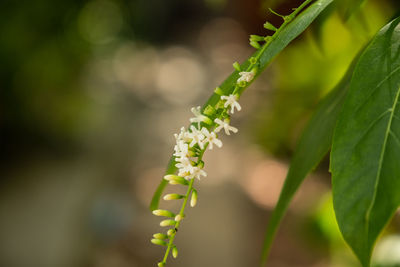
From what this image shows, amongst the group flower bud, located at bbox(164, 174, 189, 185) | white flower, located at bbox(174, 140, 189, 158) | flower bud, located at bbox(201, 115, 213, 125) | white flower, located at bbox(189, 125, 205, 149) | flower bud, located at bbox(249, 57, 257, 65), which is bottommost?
flower bud, located at bbox(164, 174, 189, 185)

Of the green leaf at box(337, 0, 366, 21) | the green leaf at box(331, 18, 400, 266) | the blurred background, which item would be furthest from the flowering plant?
the blurred background

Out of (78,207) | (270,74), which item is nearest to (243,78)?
(270,74)

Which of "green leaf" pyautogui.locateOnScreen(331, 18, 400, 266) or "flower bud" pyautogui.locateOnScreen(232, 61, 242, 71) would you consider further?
"flower bud" pyautogui.locateOnScreen(232, 61, 242, 71)

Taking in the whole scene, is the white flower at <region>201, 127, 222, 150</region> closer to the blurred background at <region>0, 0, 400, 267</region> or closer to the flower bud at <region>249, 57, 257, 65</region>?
the flower bud at <region>249, 57, 257, 65</region>

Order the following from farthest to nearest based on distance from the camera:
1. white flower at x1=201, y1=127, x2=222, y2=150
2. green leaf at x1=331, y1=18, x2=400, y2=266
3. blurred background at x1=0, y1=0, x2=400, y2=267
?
blurred background at x1=0, y1=0, x2=400, y2=267, white flower at x1=201, y1=127, x2=222, y2=150, green leaf at x1=331, y1=18, x2=400, y2=266

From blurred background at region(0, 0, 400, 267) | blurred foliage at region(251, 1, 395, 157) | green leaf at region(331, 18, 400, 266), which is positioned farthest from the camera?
blurred background at region(0, 0, 400, 267)

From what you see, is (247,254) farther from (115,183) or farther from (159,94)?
(159,94)

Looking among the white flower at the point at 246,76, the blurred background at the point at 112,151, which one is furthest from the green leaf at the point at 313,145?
the blurred background at the point at 112,151
